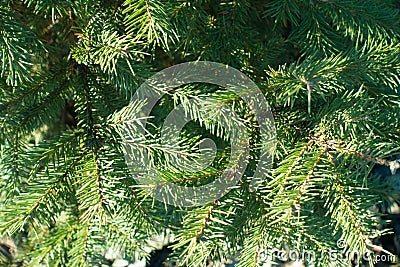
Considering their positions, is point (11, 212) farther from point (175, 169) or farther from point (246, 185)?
point (246, 185)

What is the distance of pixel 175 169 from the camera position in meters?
0.88

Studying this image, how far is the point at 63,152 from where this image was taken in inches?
38.5

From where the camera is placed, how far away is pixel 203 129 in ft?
3.78

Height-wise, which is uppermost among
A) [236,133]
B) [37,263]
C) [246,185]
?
[236,133]

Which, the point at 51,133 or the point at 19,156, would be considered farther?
the point at 51,133

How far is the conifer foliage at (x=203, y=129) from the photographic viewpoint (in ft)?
2.74

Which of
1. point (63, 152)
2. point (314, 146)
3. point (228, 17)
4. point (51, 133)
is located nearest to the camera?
point (314, 146)

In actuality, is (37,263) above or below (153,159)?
below

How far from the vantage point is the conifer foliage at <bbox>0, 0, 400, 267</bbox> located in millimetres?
834

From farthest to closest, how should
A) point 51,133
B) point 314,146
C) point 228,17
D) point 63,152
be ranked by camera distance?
point 51,133
point 228,17
point 63,152
point 314,146

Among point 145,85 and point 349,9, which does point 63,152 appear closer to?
point 145,85

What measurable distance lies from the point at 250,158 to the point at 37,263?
619 millimetres

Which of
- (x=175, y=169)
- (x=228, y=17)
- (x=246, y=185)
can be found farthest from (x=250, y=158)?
(x=228, y=17)

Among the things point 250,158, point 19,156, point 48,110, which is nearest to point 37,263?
point 19,156
